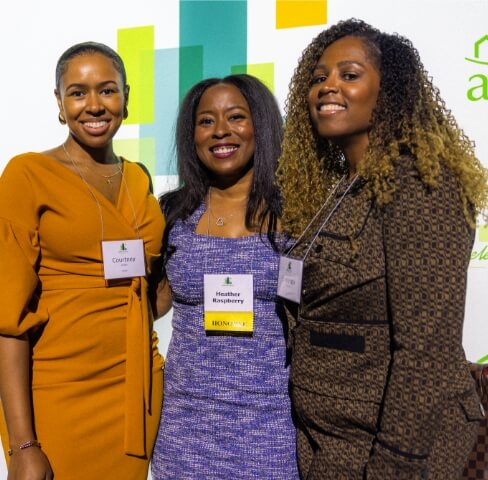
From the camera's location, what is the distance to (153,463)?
146 cm

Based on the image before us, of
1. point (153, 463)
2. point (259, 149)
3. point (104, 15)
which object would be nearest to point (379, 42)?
point (259, 149)

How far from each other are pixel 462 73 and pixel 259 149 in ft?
2.10

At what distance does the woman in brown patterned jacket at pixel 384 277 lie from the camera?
905 mm

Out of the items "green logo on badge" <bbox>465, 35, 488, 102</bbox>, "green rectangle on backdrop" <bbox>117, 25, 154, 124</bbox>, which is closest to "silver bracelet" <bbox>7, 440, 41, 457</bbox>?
"green rectangle on backdrop" <bbox>117, 25, 154, 124</bbox>

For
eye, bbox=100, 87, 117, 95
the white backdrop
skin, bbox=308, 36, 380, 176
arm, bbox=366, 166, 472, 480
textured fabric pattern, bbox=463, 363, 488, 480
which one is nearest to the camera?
arm, bbox=366, 166, 472, 480

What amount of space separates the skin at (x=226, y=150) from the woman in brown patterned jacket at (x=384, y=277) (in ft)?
1.04

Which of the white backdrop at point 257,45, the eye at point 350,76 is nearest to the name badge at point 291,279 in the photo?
the eye at point 350,76

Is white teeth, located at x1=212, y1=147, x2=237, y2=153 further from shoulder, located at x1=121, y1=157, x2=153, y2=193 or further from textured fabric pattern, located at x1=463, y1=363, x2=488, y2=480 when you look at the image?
textured fabric pattern, located at x1=463, y1=363, x2=488, y2=480

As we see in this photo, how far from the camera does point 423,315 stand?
0.90 m

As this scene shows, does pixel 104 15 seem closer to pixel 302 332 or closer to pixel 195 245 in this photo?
pixel 195 245

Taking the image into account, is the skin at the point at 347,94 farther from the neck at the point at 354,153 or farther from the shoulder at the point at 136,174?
the shoulder at the point at 136,174

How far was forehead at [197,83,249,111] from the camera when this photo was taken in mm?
1552

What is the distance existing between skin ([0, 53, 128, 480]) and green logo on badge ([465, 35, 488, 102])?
3.21ft

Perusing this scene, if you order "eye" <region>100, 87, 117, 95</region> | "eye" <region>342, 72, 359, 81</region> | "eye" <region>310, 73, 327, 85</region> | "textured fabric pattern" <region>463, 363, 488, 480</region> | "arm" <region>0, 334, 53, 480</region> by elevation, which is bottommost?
"textured fabric pattern" <region>463, 363, 488, 480</region>
